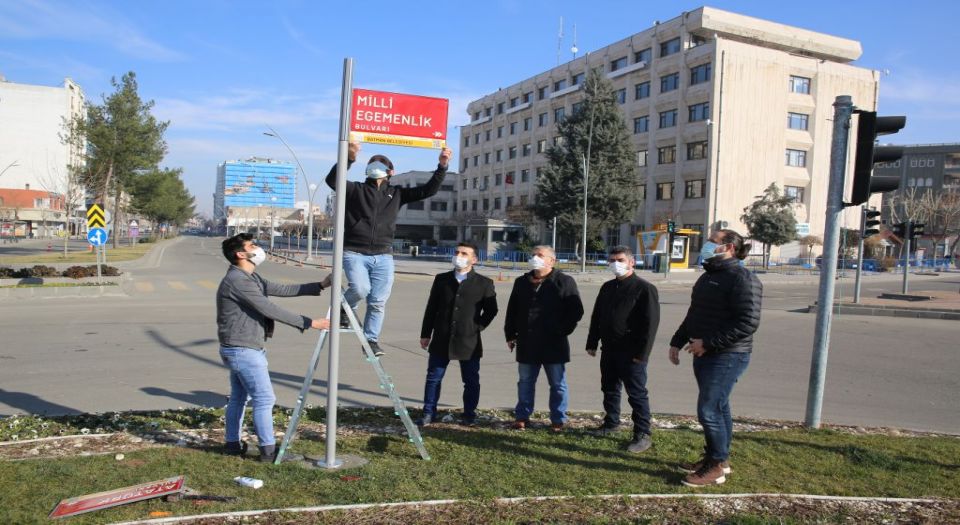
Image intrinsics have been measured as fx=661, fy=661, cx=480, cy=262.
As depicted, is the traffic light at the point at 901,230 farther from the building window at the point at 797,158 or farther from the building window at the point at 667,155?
the building window at the point at 797,158

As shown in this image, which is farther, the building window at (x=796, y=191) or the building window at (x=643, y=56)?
the building window at (x=643, y=56)

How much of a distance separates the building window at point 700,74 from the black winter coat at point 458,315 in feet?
165

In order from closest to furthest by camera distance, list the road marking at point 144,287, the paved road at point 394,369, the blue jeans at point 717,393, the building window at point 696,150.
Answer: the blue jeans at point 717,393 → the paved road at point 394,369 → the road marking at point 144,287 → the building window at point 696,150

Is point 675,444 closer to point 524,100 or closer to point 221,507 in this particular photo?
point 221,507

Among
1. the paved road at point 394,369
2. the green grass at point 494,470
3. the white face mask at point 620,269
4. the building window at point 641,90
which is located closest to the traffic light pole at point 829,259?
the green grass at point 494,470

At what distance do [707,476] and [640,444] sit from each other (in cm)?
86

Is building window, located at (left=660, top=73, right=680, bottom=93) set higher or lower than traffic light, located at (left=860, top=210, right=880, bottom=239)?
higher

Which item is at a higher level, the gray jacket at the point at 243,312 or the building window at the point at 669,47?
the building window at the point at 669,47

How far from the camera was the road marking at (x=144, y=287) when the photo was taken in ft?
69.8

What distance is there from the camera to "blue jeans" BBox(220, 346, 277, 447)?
4953 millimetres

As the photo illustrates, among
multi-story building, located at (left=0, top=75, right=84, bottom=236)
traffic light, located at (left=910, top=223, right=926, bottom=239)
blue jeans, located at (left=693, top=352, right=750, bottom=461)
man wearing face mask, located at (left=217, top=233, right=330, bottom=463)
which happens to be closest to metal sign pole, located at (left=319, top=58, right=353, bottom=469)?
man wearing face mask, located at (left=217, top=233, right=330, bottom=463)

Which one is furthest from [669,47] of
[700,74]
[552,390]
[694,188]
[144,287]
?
[552,390]

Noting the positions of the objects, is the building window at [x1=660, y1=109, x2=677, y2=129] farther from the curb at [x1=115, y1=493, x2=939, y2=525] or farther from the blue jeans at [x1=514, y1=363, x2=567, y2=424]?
the curb at [x1=115, y1=493, x2=939, y2=525]

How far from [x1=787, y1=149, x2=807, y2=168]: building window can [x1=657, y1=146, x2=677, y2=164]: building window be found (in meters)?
9.17
